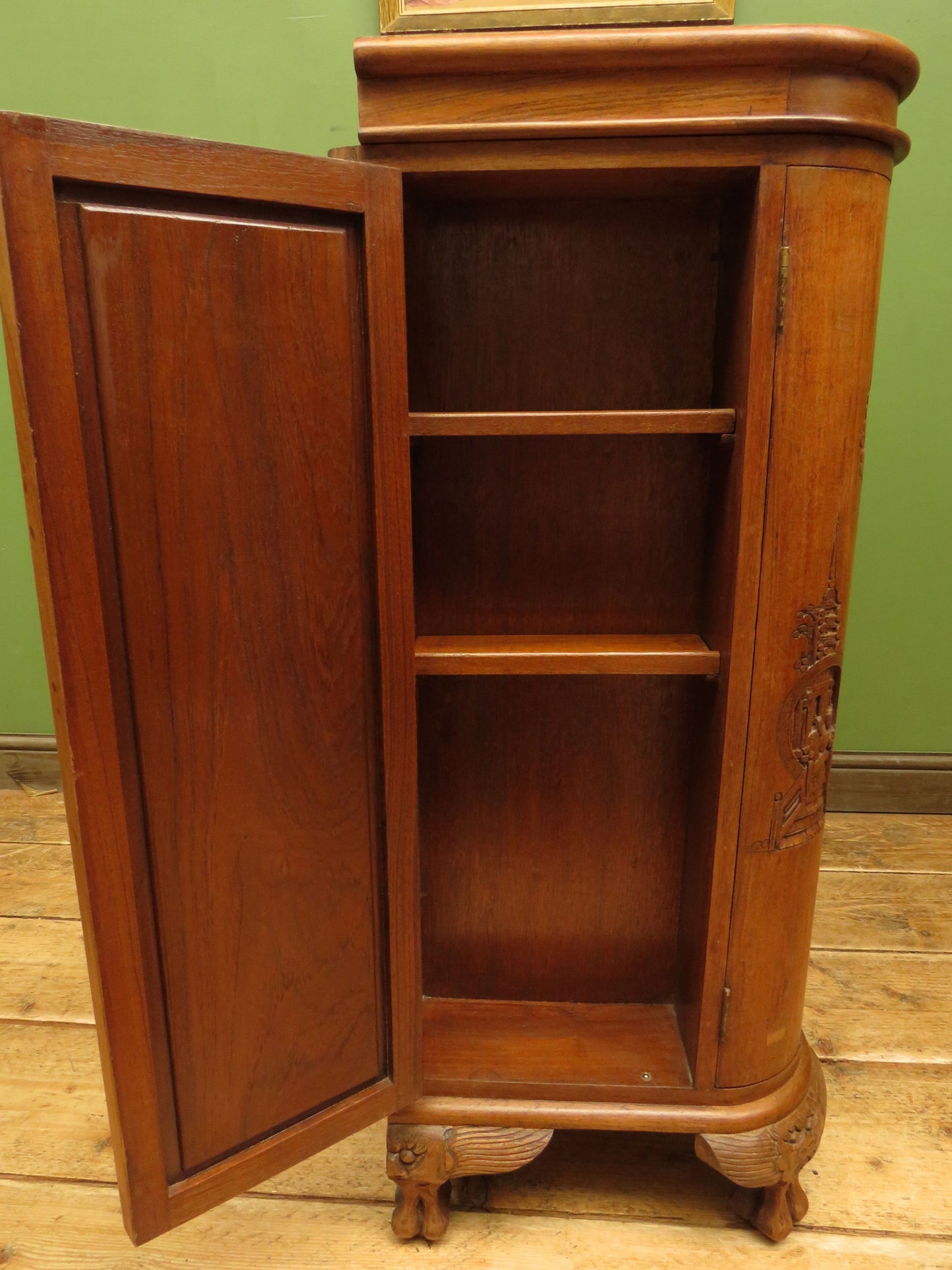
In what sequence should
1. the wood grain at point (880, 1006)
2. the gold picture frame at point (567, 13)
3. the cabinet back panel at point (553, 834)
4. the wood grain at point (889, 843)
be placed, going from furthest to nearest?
the wood grain at point (889, 843) < the gold picture frame at point (567, 13) < the wood grain at point (880, 1006) < the cabinet back panel at point (553, 834)

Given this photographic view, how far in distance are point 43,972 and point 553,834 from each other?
104 cm

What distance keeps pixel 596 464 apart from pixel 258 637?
0.51 m

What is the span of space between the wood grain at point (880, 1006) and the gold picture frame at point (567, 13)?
1.80 m

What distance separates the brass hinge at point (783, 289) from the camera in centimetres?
88

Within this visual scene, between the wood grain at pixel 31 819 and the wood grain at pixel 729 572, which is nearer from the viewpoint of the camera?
the wood grain at pixel 729 572

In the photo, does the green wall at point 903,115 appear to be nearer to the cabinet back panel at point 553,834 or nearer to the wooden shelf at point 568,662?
the cabinet back panel at point 553,834

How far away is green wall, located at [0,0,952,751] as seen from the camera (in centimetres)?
180

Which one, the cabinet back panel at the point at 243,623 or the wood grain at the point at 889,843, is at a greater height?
the cabinet back panel at the point at 243,623

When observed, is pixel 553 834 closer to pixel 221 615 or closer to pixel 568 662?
pixel 568 662

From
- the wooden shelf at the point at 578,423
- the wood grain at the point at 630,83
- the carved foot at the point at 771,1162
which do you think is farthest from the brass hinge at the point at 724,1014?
the wood grain at the point at 630,83

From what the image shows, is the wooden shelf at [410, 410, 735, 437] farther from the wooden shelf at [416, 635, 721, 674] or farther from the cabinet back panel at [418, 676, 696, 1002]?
the cabinet back panel at [418, 676, 696, 1002]

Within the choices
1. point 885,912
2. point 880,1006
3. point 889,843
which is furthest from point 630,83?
point 889,843

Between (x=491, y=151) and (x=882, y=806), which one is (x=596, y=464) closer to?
(x=491, y=151)

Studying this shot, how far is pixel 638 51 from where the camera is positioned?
0.84 meters
